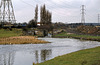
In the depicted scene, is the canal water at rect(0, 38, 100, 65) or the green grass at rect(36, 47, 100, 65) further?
the canal water at rect(0, 38, 100, 65)

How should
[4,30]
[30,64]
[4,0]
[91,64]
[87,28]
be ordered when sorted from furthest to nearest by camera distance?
[87,28] → [4,30] → [4,0] → [30,64] → [91,64]

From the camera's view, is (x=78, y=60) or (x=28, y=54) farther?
(x=28, y=54)

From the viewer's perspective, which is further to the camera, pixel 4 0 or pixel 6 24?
pixel 6 24

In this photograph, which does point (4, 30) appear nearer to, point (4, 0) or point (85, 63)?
point (4, 0)

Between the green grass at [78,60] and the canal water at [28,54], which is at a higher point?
the green grass at [78,60]

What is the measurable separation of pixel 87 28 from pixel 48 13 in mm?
43857

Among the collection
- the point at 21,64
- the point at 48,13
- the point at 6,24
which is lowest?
the point at 21,64

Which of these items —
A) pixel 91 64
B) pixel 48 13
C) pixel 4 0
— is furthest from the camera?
pixel 48 13

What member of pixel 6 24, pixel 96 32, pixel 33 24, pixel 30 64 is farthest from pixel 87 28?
pixel 30 64

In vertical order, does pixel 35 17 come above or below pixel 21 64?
above

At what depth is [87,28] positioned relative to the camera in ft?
402

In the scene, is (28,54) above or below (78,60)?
below

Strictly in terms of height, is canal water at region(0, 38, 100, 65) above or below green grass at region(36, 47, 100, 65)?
below

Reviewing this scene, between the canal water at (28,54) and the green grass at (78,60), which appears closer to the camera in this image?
the green grass at (78,60)
